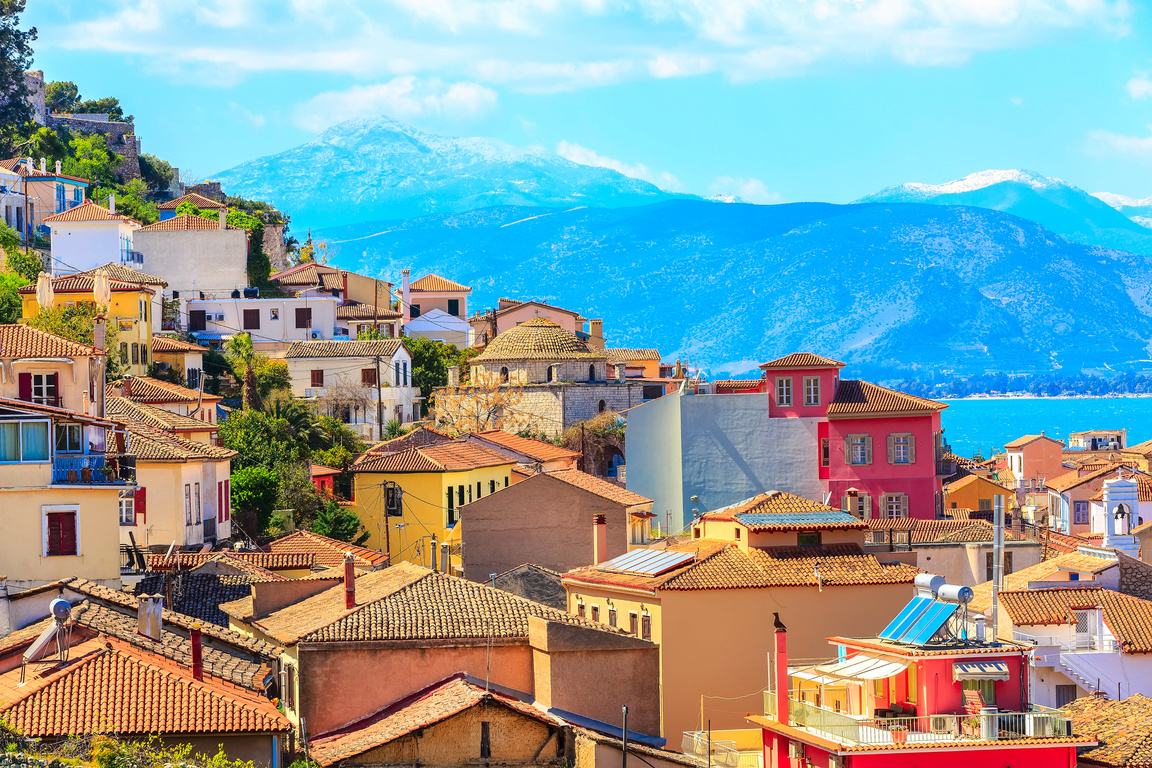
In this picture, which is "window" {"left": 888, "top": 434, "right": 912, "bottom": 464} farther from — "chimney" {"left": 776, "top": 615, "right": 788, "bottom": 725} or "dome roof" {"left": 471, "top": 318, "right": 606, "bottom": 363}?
"chimney" {"left": 776, "top": 615, "right": 788, "bottom": 725}

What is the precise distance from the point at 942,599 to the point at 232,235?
179ft

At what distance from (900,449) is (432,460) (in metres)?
14.5

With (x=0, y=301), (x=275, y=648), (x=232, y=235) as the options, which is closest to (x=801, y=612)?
(x=275, y=648)

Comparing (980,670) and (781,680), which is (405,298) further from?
(980,670)

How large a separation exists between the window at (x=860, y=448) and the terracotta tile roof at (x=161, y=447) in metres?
18.8

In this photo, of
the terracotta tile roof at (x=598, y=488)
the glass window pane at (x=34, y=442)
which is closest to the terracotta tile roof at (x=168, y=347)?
the terracotta tile roof at (x=598, y=488)

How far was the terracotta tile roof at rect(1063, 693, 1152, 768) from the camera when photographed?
24.3 metres

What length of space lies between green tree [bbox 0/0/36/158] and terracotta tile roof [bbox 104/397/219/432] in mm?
44791

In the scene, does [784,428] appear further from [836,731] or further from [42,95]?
[42,95]

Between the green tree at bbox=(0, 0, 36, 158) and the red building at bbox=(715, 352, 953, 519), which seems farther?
the green tree at bbox=(0, 0, 36, 158)

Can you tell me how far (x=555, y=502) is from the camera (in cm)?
3966

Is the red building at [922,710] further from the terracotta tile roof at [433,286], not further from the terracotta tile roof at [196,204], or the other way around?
the terracotta tile roof at [433,286]

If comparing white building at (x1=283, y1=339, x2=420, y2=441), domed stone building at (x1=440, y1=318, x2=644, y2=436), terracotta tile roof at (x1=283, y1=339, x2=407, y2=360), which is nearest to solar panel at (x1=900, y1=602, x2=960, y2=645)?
white building at (x1=283, y1=339, x2=420, y2=441)

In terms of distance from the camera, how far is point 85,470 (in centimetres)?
2842
